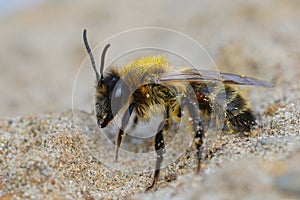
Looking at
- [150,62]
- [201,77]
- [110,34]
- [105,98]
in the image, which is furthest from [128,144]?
[110,34]

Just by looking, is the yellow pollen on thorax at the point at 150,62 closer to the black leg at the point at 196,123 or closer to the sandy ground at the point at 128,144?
the black leg at the point at 196,123

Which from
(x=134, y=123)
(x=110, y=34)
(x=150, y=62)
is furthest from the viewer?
(x=110, y=34)

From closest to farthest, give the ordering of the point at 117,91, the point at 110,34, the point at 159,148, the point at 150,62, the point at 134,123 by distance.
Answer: the point at 159,148 < the point at 117,91 < the point at 150,62 < the point at 134,123 < the point at 110,34

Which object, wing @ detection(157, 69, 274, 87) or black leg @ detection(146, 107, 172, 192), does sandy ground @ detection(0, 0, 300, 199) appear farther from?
wing @ detection(157, 69, 274, 87)

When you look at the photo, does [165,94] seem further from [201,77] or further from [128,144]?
[128,144]

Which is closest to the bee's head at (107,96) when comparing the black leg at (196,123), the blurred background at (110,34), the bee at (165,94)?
the bee at (165,94)

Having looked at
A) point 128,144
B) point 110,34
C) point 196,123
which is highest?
point 110,34

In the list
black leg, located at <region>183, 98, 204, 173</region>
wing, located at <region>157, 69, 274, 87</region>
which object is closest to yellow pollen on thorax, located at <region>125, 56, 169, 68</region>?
wing, located at <region>157, 69, 274, 87</region>
